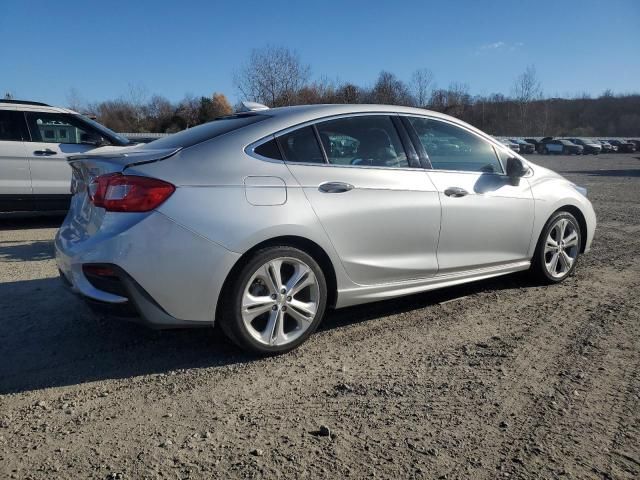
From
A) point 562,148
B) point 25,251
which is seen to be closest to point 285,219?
point 25,251

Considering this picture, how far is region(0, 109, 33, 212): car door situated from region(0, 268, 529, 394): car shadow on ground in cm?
352

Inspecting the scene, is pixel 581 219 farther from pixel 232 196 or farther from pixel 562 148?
pixel 562 148

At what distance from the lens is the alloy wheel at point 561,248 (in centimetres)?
497

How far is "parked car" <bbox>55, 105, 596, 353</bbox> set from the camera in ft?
9.95

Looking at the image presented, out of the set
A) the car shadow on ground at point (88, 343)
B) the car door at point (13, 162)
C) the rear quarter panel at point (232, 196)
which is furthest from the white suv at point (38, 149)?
the rear quarter panel at point (232, 196)

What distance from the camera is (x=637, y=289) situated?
4.88 metres

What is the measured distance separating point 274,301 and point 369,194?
101 cm

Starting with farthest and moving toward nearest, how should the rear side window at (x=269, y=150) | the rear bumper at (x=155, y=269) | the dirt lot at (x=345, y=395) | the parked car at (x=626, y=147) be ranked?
the parked car at (x=626, y=147) < the rear side window at (x=269, y=150) < the rear bumper at (x=155, y=269) < the dirt lot at (x=345, y=395)

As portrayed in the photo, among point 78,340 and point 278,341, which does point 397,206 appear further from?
point 78,340

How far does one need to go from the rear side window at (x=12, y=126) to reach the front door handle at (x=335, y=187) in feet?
19.7

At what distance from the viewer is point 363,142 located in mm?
3896

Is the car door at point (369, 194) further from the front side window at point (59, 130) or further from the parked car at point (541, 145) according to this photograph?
the parked car at point (541, 145)

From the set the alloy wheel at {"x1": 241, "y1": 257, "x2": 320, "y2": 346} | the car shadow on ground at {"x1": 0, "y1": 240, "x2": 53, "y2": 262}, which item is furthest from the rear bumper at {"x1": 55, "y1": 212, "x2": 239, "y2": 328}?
the car shadow on ground at {"x1": 0, "y1": 240, "x2": 53, "y2": 262}

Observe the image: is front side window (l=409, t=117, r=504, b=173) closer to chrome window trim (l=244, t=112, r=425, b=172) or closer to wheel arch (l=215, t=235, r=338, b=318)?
chrome window trim (l=244, t=112, r=425, b=172)
